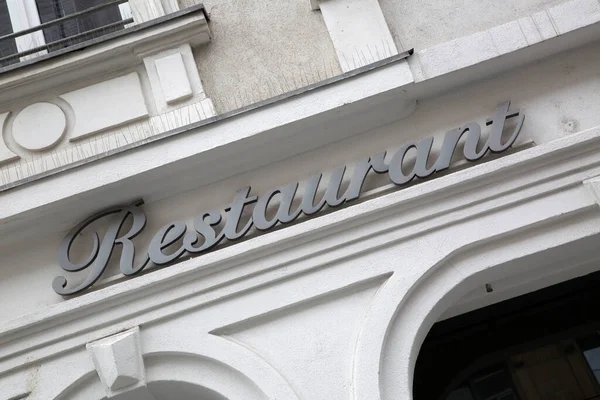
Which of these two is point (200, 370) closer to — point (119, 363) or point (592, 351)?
point (119, 363)

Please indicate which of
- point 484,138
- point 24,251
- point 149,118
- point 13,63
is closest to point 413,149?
point 484,138

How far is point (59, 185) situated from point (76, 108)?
2.42 ft

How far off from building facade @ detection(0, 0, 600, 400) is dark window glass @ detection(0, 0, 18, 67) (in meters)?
0.11

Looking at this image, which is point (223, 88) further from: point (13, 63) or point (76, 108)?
point (13, 63)

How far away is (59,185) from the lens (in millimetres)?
4859

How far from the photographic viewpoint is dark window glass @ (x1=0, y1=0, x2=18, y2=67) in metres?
5.84

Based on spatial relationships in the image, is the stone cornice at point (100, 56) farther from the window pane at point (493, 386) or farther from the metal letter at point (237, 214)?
the window pane at point (493, 386)

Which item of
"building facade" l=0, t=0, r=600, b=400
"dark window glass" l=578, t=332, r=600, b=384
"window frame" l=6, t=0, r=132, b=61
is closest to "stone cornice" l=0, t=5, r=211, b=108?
"building facade" l=0, t=0, r=600, b=400

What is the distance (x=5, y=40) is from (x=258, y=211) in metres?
2.54

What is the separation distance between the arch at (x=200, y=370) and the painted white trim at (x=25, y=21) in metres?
2.61

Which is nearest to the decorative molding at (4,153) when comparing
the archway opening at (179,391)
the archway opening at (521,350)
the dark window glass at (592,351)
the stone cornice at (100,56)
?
the stone cornice at (100,56)

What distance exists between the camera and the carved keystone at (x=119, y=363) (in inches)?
176

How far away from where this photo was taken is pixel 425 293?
453 cm

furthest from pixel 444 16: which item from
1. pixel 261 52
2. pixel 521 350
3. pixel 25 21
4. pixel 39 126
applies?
pixel 25 21
